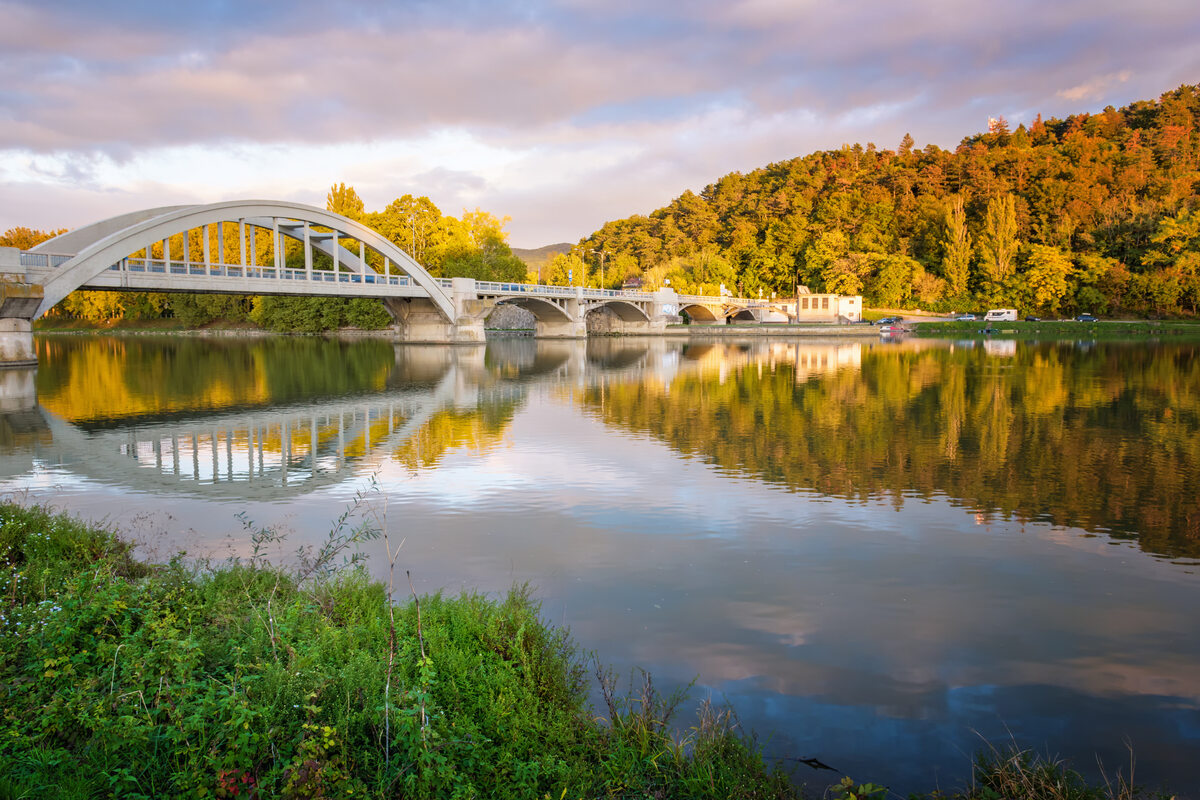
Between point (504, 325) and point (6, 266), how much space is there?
69517mm

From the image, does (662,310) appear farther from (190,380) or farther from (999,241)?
(190,380)

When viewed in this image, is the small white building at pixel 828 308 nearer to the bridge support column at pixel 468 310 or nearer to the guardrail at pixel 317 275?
the guardrail at pixel 317 275

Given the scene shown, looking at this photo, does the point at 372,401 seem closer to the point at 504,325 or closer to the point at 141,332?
the point at 504,325

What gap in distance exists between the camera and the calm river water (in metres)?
5.71

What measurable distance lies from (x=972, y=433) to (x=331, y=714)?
16351 mm

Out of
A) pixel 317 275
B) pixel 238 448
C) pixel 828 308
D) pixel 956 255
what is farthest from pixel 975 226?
pixel 238 448

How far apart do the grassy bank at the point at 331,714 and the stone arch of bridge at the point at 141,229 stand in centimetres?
3525

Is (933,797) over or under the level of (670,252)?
under

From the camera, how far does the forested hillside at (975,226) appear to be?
3285 inches

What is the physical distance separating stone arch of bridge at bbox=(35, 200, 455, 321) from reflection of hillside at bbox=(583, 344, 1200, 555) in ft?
81.8

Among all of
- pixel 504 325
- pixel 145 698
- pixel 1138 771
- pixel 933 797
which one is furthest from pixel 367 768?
pixel 504 325

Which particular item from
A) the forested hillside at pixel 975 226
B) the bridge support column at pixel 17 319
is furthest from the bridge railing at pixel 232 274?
the forested hillside at pixel 975 226

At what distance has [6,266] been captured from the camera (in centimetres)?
3319

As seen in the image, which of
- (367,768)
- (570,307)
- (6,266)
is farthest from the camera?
(570,307)
